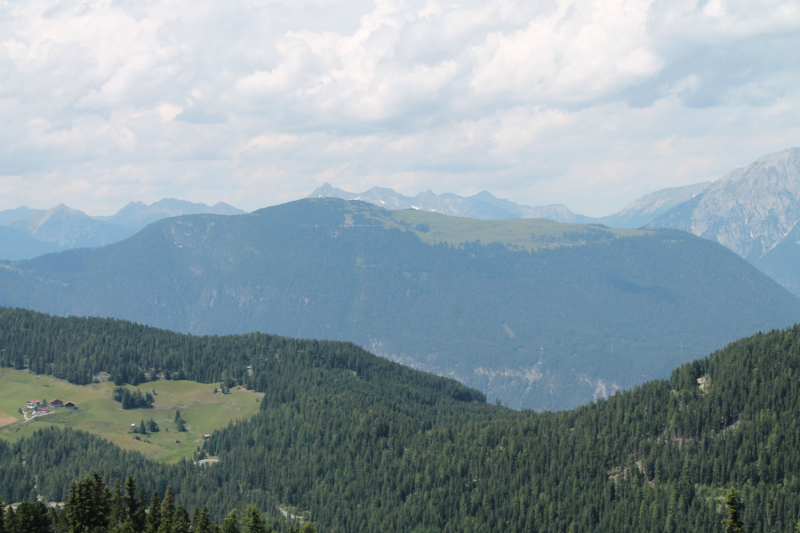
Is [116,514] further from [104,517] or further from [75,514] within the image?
[75,514]

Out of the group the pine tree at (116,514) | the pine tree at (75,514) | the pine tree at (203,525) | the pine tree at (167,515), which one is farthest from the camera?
the pine tree at (116,514)

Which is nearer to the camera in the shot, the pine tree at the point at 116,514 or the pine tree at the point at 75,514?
the pine tree at the point at 75,514

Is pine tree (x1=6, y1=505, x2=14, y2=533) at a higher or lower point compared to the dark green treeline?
lower

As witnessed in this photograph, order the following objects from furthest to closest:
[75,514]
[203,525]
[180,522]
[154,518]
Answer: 1. [154,518]
2. [180,522]
3. [203,525]
4. [75,514]

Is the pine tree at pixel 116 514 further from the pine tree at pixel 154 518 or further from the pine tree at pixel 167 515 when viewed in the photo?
the pine tree at pixel 167 515

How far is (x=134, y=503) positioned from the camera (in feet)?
502

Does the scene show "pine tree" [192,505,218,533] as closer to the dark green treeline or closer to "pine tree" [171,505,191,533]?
the dark green treeline

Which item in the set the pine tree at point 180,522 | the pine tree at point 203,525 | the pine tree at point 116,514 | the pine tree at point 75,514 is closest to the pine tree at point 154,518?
the pine tree at point 180,522

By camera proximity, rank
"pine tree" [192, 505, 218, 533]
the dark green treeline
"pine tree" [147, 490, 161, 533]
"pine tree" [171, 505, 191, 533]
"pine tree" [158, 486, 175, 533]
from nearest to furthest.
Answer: the dark green treeline → "pine tree" [192, 505, 218, 533] → "pine tree" [171, 505, 191, 533] → "pine tree" [158, 486, 175, 533] → "pine tree" [147, 490, 161, 533]

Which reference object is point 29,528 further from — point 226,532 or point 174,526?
point 226,532

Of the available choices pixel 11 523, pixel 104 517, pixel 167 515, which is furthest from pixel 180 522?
pixel 11 523

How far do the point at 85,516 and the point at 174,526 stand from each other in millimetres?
15441

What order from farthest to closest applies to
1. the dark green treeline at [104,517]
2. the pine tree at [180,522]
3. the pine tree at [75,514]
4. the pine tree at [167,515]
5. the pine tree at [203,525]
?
the pine tree at [167,515], the pine tree at [180,522], the pine tree at [203,525], the dark green treeline at [104,517], the pine tree at [75,514]

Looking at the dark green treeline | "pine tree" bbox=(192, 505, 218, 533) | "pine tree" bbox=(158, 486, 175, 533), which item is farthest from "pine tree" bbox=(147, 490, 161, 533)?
"pine tree" bbox=(192, 505, 218, 533)
